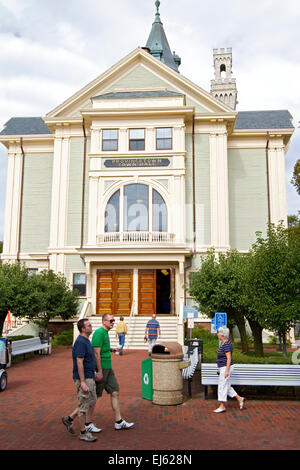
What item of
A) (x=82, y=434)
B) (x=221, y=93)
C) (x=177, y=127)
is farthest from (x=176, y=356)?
(x=221, y=93)

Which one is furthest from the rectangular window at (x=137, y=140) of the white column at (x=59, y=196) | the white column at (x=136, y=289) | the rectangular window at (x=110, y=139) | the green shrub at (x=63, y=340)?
the green shrub at (x=63, y=340)

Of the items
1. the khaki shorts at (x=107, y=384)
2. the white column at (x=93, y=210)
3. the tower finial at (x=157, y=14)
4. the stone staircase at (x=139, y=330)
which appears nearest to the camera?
the khaki shorts at (x=107, y=384)

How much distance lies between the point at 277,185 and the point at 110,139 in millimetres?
10531

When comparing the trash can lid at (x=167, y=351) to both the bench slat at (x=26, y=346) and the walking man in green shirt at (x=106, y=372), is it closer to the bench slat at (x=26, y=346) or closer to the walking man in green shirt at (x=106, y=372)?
the walking man in green shirt at (x=106, y=372)

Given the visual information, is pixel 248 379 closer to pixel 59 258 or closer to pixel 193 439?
pixel 193 439

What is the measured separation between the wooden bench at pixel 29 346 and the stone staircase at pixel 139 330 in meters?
3.21

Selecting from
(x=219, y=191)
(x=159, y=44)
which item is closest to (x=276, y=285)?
(x=219, y=191)

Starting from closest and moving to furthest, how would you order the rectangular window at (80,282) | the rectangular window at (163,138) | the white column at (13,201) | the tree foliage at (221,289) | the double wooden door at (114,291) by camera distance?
1. the tree foliage at (221,289)
2. the double wooden door at (114,291)
3. the rectangular window at (80,282)
4. the rectangular window at (163,138)
5. the white column at (13,201)

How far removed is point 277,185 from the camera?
87.8 feet

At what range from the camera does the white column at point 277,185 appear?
26.5m

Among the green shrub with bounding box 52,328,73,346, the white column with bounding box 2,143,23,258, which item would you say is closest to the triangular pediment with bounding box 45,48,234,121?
the white column with bounding box 2,143,23,258

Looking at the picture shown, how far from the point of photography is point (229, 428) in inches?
298

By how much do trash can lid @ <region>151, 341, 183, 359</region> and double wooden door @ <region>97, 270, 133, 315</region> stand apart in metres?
14.5
